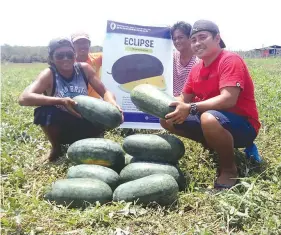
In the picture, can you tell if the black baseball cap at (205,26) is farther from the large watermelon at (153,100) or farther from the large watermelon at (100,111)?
the large watermelon at (100,111)

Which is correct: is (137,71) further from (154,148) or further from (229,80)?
(229,80)

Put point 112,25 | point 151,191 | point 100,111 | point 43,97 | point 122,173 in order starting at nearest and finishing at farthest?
point 151,191, point 122,173, point 100,111, point 43,97, point 112,25

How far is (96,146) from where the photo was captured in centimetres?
400

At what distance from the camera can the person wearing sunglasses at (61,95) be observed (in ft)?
15.2

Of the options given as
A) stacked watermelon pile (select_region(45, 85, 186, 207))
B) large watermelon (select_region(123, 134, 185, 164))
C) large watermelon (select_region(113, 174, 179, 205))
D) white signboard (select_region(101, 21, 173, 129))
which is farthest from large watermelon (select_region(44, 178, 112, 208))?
white signboard (select_region(101, 21, 173, 129))

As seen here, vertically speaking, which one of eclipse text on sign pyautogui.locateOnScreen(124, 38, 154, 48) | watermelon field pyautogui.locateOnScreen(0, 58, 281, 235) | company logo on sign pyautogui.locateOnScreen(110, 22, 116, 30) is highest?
company logo on sign pyautogui.locateOnScreen(110, 22, 116, 30)

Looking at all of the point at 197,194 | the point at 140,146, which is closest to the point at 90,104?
the point at 140,146

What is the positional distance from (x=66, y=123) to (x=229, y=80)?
90.0 inches

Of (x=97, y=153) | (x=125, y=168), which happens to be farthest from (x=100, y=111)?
(x=125, y=168)

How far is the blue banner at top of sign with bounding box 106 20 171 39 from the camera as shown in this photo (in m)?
5.47

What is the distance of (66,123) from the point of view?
491 cm

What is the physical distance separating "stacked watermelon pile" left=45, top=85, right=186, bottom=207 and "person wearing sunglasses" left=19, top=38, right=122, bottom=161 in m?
0.53

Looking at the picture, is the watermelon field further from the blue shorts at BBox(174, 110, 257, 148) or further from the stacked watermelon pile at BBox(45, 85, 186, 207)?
the blue shorts at BBox(174, 110, 257, 148)

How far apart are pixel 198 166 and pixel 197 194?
30.6 inches
